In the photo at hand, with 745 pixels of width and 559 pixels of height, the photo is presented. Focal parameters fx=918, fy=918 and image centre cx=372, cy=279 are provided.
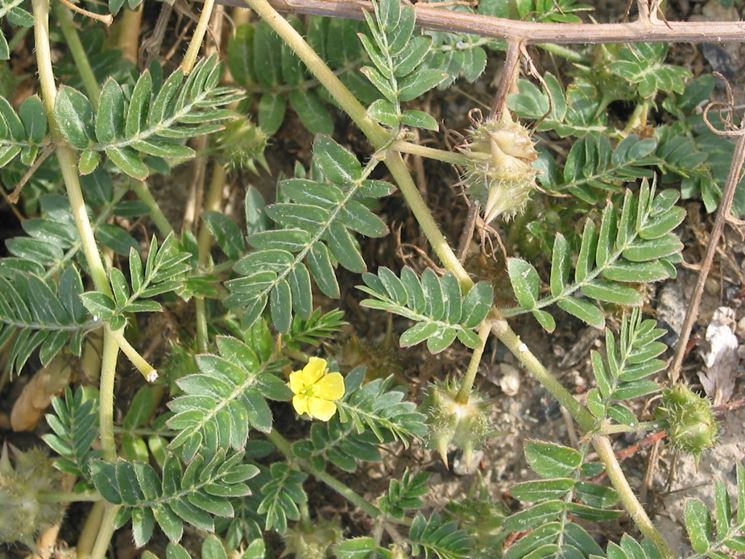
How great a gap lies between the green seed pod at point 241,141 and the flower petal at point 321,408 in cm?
76

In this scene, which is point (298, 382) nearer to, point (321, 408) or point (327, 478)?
point (321, 408)

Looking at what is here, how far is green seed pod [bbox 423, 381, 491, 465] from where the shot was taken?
2.41m

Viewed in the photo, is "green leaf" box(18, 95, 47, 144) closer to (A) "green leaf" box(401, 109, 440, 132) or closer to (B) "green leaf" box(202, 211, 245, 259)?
(B) "green leaf" box(202, 211, 245, 259)

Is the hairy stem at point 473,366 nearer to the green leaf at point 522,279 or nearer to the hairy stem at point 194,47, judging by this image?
the green leaf at point 522,279

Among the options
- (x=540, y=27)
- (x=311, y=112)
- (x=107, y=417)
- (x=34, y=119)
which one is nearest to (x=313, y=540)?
(x=107, y=417)

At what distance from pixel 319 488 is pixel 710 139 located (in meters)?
1.61

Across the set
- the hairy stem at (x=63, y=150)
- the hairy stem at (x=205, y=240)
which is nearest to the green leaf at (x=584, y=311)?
the hairy stem at (x=205, y=240)

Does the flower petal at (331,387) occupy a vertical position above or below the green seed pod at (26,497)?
above

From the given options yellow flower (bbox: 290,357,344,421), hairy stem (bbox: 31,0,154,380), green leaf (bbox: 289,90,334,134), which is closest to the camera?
hairy stem (bbox: 31,0,154,380)

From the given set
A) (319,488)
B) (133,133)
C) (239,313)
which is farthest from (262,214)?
(319,488)

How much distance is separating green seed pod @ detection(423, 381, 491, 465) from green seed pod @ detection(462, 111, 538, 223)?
536mm

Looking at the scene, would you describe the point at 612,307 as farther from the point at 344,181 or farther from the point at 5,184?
the point at 5,184

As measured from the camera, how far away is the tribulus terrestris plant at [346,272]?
233cm

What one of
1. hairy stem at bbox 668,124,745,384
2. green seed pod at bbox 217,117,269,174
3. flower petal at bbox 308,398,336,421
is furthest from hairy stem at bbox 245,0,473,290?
hairy stem at bbox 668,124,745,384
